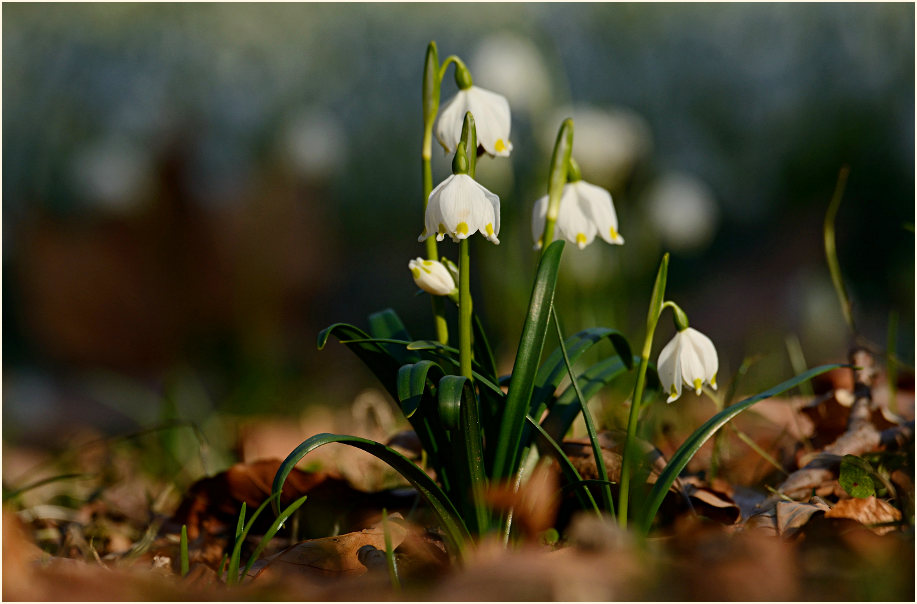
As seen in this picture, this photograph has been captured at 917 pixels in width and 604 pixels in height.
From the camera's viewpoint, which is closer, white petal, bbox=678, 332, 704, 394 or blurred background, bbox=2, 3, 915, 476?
white petal, bbox=678, 332, 704, 394

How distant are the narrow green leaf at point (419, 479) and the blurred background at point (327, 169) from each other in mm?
2407

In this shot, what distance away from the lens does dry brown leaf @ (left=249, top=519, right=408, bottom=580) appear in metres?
0.86

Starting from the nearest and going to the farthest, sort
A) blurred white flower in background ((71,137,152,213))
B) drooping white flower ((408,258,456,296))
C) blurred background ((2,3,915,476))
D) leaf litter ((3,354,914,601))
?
leaf litter ((3,354,914,601)), drooping white flower ((408,258,456,296)), blurred white flower in background ((71,137,152,213)), blurred background ((2,3,915,476))

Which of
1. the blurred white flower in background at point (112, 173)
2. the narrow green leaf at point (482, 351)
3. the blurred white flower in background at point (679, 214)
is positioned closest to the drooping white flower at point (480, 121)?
the narrow green leaf at point (482, 351)

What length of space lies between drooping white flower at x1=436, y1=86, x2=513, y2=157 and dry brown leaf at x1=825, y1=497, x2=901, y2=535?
0.56 metres

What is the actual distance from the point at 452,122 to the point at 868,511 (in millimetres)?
662

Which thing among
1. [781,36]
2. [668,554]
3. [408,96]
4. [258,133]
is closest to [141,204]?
[258,133]

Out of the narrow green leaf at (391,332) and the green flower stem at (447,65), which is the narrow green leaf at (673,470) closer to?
the narrow green leaf at (391,332)

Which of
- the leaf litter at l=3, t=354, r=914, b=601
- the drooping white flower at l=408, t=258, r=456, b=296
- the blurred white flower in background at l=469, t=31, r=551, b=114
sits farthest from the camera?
the blurred white flower in background at l=469, t=31, r=551, b=114

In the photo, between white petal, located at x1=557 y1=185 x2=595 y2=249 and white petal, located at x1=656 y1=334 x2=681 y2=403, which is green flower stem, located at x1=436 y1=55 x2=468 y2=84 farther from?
white petal, located at x1=656 y1=334 x2=681 y2=403

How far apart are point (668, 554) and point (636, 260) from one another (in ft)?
6.37

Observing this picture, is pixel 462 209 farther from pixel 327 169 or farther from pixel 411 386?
pixel 327 169

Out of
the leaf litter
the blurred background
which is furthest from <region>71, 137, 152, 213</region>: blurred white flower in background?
the leaf litter

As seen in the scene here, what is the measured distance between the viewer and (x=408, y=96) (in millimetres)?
4285
